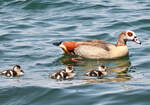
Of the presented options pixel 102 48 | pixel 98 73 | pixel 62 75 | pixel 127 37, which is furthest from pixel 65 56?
pixel 62 75

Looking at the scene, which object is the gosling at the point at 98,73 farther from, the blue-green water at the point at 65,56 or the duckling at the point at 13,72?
the duckling at the point at 13,72

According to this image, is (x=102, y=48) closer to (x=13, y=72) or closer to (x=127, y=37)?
(x=127, y=37)

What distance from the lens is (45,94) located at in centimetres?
982

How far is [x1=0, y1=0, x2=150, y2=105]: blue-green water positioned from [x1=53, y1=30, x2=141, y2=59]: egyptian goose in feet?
0.80

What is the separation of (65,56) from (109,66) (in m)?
1.63

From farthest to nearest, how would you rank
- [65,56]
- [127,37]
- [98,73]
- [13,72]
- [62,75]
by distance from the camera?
[65,56], [127,37], [98,73], [13,72], [62,75]

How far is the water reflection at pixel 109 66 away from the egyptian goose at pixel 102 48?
16 centimetres

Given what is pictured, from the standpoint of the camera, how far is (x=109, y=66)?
1262 cm

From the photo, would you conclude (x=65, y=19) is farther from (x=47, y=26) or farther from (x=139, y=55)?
(x=139, y=55)

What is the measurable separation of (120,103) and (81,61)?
4.34m

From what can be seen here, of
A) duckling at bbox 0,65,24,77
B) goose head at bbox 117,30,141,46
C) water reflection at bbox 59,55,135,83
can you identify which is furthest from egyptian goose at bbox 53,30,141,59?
duckling at bbox 0,65,24,77

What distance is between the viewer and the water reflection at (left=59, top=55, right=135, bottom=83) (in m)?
11.0

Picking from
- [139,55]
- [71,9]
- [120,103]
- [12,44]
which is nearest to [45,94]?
[120,103]

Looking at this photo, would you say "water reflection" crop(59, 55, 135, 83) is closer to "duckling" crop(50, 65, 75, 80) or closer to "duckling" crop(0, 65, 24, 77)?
"duckling" crop(50, 65, 75, 80)
